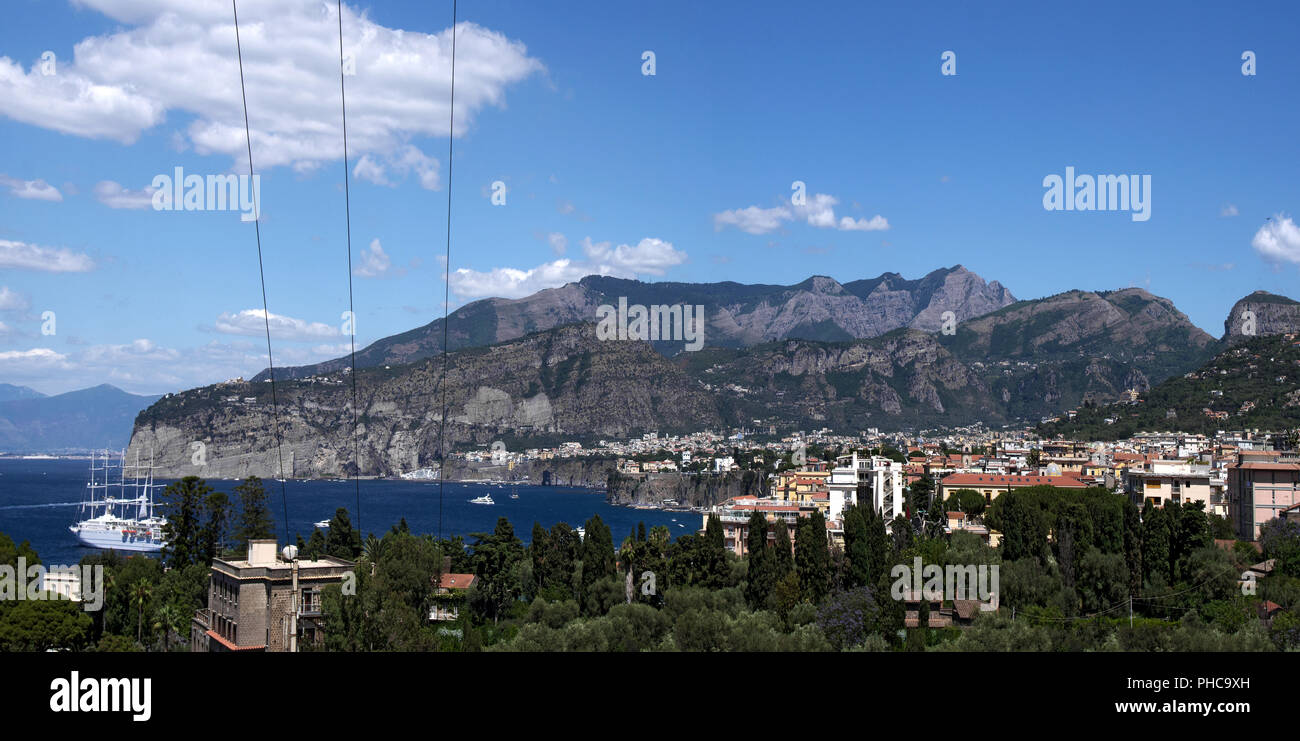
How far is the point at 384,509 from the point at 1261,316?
143 metres

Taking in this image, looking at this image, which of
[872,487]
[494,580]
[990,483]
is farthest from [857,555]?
[990,483]

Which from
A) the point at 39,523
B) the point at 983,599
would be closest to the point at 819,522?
the point at 983,599

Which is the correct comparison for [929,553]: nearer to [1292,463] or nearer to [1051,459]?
[1292,463]

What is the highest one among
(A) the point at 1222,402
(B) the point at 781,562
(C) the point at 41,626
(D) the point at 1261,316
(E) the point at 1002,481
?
(D) the point at 1261,316

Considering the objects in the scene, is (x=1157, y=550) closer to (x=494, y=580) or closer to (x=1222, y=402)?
(x=494, y=580)

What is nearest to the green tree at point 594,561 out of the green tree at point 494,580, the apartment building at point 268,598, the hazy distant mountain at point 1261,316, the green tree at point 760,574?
the green tree at point 494,580

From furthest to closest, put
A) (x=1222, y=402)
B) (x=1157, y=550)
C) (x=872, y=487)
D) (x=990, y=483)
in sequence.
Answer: (x=1222, y=402) → (x=990, y=483) → (x=872, y=487) → (x=1157, y=550)

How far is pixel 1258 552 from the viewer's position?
3838 centimetres

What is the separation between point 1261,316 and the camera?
178500 millimetres

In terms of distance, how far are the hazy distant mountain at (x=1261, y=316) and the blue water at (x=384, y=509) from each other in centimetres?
10648

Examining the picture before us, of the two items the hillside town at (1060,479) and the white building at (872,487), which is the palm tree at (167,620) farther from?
the white building at (872,487)

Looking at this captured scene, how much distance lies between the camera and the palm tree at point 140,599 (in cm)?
2973

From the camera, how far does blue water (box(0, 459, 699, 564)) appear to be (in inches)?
3543
